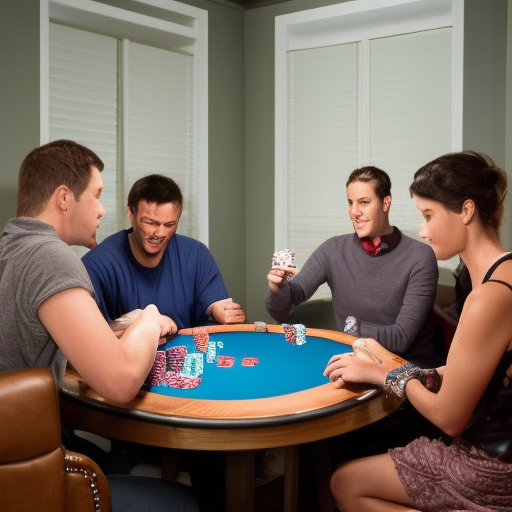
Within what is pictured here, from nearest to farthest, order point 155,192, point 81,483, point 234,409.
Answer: point 81,483
point 234,409
point 155,192

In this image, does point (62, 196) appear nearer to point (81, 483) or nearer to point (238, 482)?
point (81, 483)

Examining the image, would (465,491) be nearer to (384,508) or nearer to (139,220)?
(384,508)

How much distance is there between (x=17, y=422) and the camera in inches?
51.6

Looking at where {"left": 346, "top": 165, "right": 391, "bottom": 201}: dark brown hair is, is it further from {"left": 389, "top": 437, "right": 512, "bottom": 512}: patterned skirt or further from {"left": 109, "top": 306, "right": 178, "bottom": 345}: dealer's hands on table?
{"left": 389, "top": 437, "right": 512, "bottom": 512}: patterned skirt

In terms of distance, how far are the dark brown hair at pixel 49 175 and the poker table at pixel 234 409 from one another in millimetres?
584

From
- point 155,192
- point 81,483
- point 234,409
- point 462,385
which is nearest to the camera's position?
point 81,483

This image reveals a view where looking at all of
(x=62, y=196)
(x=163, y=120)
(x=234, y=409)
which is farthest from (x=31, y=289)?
(x=163, y=120)

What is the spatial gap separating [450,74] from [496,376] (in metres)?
2.66

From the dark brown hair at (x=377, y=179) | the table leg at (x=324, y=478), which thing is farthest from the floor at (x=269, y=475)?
the dark brown hair at (x=377, y=179)

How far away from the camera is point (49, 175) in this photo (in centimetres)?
194

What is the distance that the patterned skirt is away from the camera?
5.42ft

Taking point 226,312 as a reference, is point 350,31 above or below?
above

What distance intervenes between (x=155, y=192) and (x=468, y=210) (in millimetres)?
1662

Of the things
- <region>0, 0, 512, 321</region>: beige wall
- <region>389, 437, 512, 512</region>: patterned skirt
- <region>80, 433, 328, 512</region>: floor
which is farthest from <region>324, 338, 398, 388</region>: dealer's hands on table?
<region>0, 0, 512, 321</region>: beige wall
